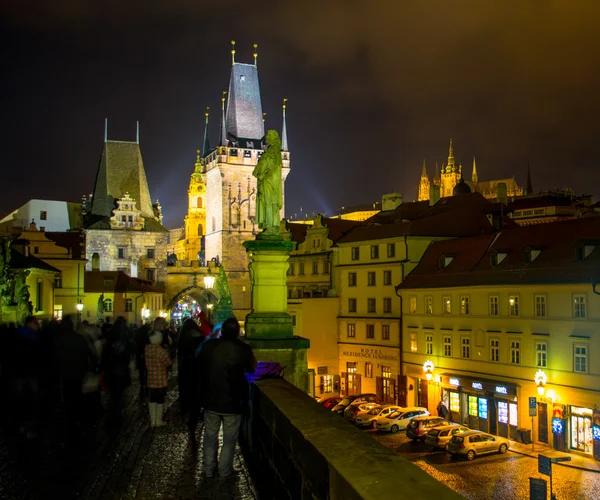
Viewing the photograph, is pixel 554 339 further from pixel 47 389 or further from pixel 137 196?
pixel 137 196

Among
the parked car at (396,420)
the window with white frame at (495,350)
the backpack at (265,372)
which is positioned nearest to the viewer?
the backpack at (265,372)

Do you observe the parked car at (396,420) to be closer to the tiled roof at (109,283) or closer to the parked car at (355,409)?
the parked car at (355,409)

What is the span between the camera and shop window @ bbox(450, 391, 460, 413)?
37.6 meters

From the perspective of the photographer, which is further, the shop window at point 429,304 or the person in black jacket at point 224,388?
the shop window at point 429,304

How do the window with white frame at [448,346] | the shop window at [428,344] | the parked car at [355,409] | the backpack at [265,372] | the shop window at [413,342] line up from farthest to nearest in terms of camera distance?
the shop window at [413,342] → the shop window at [428,344] → the window with white frame at [448,346] → the parked car at [355,409] → the backpack at [265,372]

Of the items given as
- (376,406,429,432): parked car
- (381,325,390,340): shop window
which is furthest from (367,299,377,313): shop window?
(376,406,429,432): parked car

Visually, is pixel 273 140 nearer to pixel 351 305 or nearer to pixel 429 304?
pixel 429 304

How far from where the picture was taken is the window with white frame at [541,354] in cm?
3272

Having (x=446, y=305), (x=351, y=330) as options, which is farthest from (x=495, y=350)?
(x=351, y=330)

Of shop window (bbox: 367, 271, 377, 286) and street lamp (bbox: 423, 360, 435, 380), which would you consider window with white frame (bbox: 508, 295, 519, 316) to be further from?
shop window (bbox: 367, 271, 377, 286)

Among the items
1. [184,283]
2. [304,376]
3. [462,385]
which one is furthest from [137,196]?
[304,376]

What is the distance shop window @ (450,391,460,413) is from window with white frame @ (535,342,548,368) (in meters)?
5.80

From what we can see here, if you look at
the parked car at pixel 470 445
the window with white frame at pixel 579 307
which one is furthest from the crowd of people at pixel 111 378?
the window with white frame at pixel 579 307

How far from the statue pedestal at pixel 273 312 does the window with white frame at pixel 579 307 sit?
20.3m
